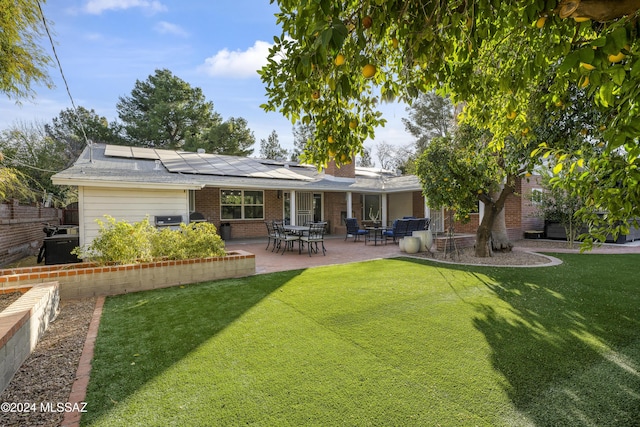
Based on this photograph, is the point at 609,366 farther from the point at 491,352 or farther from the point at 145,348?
the point at 145,348

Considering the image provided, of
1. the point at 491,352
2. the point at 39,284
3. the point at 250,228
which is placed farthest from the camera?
the point at 250,228

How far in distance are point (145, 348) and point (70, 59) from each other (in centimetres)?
739

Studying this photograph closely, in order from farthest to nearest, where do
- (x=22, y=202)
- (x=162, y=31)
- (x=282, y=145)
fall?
(x=282, y=145)
(x=22, y=202)
(x=162, y=31)

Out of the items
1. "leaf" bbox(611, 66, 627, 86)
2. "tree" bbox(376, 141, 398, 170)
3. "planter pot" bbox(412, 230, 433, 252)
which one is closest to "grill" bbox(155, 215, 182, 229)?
"planter pot" bbox(412, 230, 433, 252)

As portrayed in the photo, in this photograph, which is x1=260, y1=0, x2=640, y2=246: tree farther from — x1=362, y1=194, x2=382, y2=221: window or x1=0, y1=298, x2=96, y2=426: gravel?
x1=362, y1=194, x2=382, y2=221: window

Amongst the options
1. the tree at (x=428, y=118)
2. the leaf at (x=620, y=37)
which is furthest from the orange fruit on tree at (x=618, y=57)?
the tree at (x=428, y=118)

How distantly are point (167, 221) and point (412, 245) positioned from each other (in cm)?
775

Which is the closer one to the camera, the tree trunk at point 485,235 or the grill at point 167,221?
the grill at point 167,221

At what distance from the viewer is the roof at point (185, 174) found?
8.55 meters

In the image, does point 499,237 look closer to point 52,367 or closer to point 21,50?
point 52,367

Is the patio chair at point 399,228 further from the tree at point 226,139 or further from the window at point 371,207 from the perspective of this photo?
the tree at point 226,139

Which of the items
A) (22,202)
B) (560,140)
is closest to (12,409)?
(560,140)

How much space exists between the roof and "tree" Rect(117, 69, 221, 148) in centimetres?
1345

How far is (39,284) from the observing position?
200 inches
